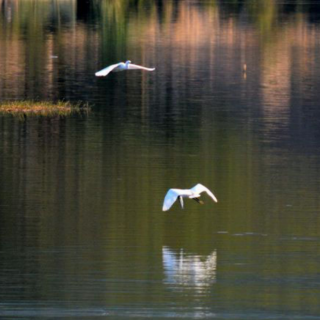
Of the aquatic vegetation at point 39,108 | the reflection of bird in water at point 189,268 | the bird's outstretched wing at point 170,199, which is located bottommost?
the reflection of bird in water at point 189,268

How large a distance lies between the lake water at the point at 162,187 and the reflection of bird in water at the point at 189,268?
2cm

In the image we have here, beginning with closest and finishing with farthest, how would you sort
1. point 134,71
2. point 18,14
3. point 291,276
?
1. point 291,276
2. point 134,71
3. point 18,14

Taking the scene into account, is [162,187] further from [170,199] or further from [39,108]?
[39,108]

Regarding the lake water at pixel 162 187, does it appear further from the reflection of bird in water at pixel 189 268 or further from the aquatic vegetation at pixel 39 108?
the aquatic vegetation at pixel 39 108

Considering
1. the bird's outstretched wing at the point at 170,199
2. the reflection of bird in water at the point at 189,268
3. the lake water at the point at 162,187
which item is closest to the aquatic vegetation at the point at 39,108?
the lake water at the point at 162,187

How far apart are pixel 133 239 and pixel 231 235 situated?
1255 millimetres

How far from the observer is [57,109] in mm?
29562

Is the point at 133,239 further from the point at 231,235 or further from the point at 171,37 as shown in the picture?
the point at 171,37

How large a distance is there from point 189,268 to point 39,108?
14.7 m

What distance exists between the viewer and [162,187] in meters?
20.2

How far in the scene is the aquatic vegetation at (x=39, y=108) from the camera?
2902 cm

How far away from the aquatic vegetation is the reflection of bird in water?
1331 cm

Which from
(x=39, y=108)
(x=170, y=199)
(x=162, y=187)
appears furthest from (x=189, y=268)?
(x=39, y=108)

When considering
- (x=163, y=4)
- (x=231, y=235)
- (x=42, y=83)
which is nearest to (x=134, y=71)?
(x=42, y=83)
